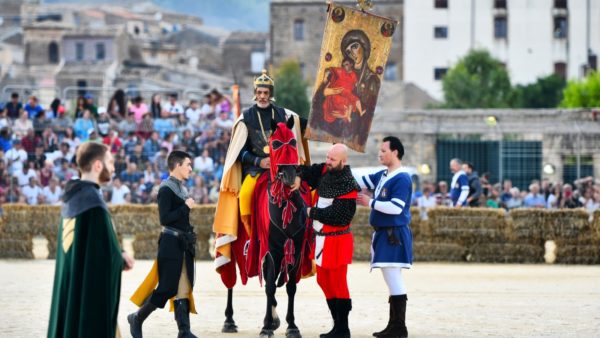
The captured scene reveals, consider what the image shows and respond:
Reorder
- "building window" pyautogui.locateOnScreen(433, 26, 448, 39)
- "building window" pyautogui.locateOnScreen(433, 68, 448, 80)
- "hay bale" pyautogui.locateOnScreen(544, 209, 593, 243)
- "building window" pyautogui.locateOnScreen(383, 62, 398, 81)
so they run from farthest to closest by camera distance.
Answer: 1. "building window" pyautogui.locateOnScreen(383, 62, 398, 81)
2. "building window" pyautogui.locateOnScreen(433, 68, 448, 80)
3. "building window" pyautogui.locateOnScreen(433, 26, 448, 39)
4. "hay bale" pyautogui.locateOnScreen(544, 209, 593, 243)

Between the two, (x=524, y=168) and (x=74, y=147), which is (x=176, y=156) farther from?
(x=524, y=168)

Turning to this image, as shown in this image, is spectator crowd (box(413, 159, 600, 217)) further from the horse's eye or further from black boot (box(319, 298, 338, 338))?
the horse's eye

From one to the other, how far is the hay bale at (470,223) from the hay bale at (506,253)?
13 cm

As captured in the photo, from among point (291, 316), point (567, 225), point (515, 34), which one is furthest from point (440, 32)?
point (291, 316)

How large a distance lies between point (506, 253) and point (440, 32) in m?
85.1

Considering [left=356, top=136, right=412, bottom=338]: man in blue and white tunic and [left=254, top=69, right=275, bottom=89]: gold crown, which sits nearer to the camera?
[left=356, top=136, right=412, bottom=338]: man in blue and white tunic

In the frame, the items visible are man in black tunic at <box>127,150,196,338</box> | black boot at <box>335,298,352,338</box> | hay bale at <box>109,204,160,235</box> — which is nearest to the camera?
man in black tunic at <box>127,150,196,338</box>

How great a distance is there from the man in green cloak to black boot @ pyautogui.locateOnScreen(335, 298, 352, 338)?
3937 mm

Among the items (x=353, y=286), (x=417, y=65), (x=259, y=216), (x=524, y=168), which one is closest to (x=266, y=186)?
(x=259, y=216)

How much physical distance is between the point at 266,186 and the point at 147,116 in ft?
67.4

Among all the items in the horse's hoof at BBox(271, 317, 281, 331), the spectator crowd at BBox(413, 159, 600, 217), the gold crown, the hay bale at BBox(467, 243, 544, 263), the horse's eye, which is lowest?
the horse's hoof at BBox(271, 317, 281, 331)

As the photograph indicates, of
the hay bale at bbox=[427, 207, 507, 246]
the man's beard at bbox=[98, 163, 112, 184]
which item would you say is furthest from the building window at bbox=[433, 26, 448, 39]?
the man's beard at bbox=[98, 163, 112, 184]

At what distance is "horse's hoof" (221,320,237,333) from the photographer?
1510 cm

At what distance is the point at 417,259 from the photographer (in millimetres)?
26828
